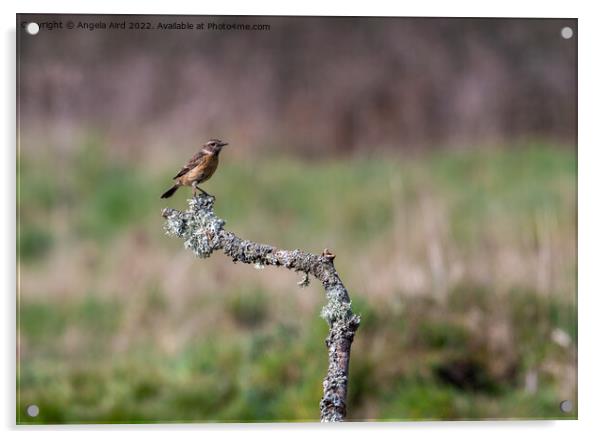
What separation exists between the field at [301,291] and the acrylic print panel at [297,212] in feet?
0.03

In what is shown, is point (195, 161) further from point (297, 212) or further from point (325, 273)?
point (297, 212)

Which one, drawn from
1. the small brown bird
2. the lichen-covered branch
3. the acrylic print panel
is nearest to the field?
the acrylic print panel

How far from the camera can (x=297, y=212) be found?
4.31 meters

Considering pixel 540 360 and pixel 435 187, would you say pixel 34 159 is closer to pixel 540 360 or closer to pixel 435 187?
pixel 435 187

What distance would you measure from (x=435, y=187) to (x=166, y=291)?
1.43m

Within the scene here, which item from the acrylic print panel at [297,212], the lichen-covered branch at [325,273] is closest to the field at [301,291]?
the acrylic print panel at [297,212]

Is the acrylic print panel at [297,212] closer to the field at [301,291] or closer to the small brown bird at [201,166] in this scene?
the field at [301,291]

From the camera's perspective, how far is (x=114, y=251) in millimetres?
4152

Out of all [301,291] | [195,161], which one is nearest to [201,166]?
[195,161]

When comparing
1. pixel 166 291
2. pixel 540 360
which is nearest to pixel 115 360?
pixel 166 291

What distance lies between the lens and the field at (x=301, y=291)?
3680 millimetres

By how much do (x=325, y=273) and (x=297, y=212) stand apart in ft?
9.19

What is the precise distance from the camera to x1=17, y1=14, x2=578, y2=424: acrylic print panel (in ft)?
11.9

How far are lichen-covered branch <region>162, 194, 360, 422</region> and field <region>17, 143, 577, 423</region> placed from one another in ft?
6.44
